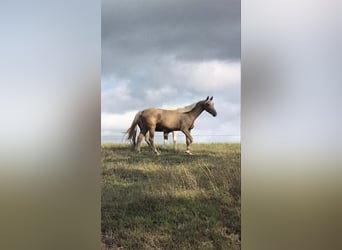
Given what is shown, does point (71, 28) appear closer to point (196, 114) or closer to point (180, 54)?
point (180, 54)

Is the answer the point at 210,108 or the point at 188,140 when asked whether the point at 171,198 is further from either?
the point at 210,108

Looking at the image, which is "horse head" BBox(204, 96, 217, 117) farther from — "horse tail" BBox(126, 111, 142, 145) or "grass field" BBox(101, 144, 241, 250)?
"horse tail" BBox(126, 111, 142, 145)

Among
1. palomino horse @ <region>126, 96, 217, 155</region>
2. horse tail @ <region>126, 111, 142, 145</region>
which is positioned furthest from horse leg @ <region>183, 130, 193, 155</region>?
horse tail @ <region>126, 111, 142, 145</region>

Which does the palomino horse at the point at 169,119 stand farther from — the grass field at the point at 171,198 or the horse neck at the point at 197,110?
the grass field at the point at 171,198

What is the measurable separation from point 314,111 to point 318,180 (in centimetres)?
42

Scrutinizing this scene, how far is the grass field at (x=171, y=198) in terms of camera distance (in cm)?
303

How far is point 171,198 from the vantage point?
3.11 metres

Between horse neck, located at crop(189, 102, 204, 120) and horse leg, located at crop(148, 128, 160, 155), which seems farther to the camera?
horse leg, located at crop(148, 128, 160, 155)

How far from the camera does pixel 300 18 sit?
2.94 metres

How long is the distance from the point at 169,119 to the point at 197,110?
0.21 meters

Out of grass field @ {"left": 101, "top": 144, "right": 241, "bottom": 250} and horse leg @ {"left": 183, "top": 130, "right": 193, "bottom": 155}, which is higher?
horse leg @ {"left": 183, "top": 130, "right": 193, "bottom": 155}

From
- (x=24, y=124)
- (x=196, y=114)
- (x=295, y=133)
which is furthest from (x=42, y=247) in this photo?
(x=295, y=133)

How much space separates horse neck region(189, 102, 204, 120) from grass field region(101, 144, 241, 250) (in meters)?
0.21

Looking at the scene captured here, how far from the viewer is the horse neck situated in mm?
3041
